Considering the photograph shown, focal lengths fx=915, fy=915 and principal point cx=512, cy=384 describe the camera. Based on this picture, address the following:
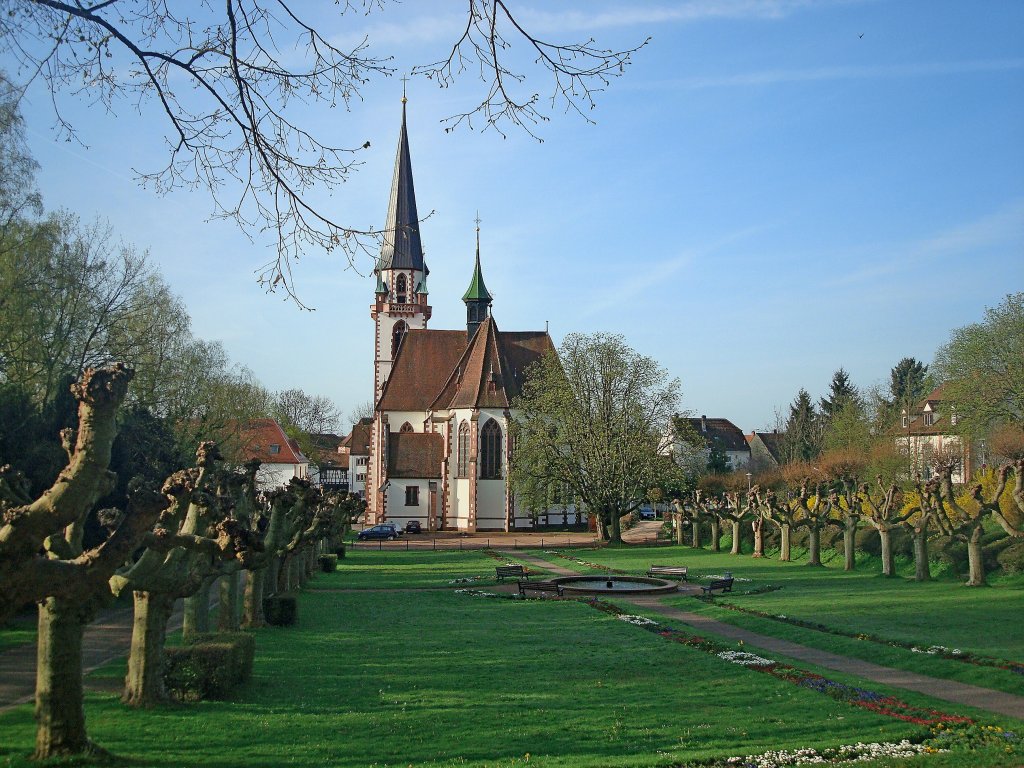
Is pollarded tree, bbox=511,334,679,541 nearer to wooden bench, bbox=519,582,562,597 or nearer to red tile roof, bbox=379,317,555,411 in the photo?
red tile roof, bbox=379,317,555,411

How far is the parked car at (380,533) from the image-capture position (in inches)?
2574

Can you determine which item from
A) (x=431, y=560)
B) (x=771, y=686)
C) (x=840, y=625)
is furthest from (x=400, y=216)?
(x=771, y=686)

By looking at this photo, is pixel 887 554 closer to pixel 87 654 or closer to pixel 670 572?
pixel 670 572

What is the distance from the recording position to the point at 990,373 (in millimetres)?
51875

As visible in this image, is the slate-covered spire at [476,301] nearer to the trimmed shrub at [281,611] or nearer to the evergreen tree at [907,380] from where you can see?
the evergreen tree at [907,380]

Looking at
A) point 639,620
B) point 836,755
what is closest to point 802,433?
point 639,620

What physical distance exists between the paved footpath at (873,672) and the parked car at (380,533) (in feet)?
135

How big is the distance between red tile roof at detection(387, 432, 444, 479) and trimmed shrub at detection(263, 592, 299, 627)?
158ft

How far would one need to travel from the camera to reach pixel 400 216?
7925cm

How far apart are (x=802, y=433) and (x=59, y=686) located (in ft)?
266

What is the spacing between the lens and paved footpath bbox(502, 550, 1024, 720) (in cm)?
1461

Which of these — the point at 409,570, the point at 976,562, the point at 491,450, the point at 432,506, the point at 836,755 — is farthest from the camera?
the point at 432,506

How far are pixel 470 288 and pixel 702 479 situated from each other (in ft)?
87.5

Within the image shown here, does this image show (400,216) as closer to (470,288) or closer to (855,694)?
(470,288)
